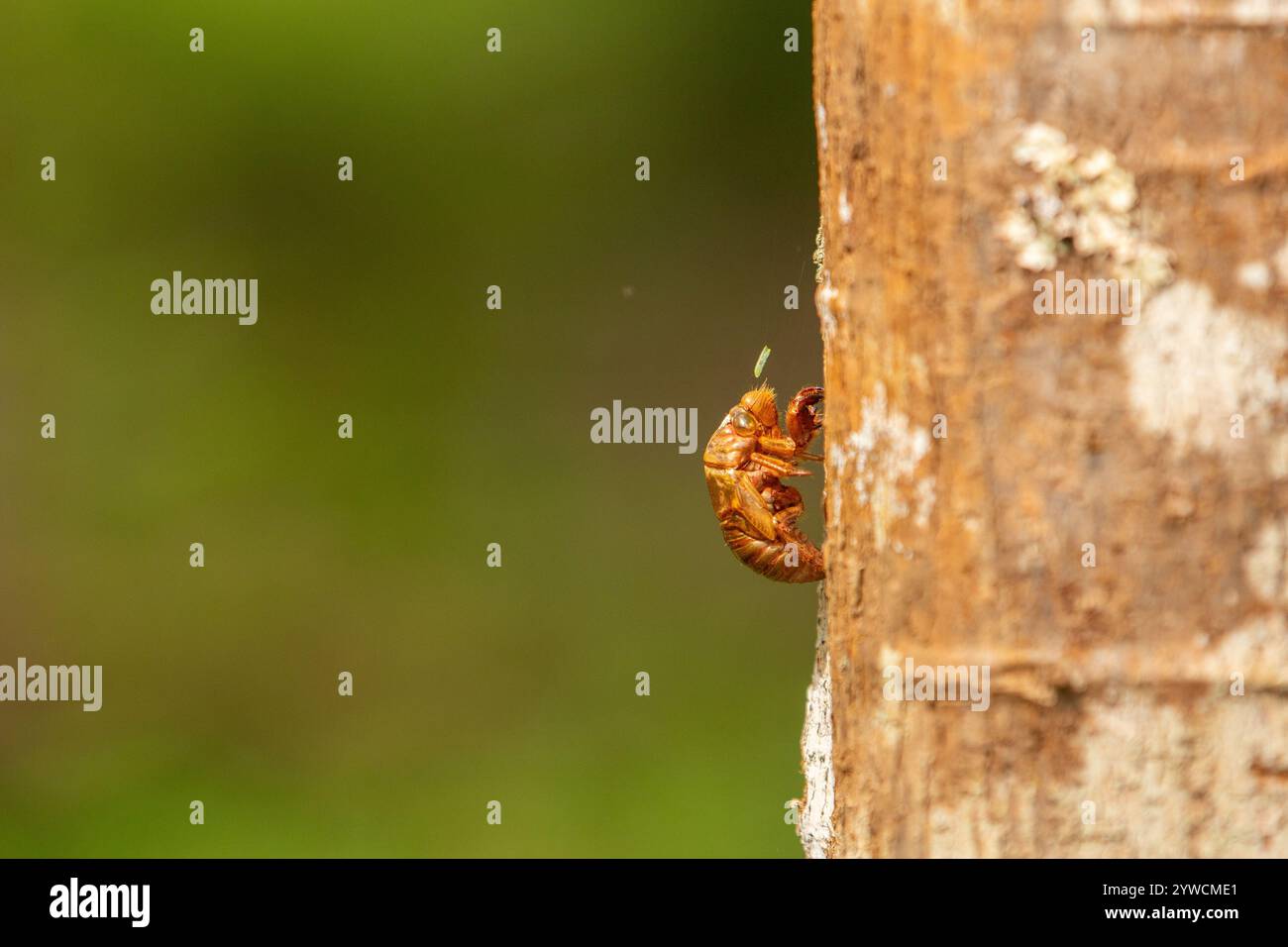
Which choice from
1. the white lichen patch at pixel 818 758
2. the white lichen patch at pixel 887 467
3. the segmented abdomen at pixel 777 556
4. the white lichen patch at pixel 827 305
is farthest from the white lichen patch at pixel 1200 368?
the segmented abdomen at pixel 777 556

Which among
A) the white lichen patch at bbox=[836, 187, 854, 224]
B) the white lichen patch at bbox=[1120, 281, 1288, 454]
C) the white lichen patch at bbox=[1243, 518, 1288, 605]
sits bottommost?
the white lichen patch at bbox=[1243, 518, 1288, 605]

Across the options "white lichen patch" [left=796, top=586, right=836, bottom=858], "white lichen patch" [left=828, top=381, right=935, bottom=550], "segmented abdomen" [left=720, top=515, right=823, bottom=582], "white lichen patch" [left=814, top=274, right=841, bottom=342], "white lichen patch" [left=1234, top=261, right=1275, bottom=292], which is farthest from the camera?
"segmented abdomen" [left=720, top=515, right=823, bottom=582]

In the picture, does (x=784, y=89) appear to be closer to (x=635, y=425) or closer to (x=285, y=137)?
(x=635, y=425)

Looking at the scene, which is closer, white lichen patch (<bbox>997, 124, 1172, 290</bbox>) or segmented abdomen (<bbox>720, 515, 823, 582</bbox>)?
white lichen patch (<bbox>997, 124, 1172, 290</bbox>)

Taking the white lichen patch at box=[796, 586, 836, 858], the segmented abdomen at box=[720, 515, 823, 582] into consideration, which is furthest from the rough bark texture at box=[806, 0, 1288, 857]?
the segmented abdomen at box=[720, 515, 823, 582]

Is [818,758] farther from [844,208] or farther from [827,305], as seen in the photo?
[844,208]

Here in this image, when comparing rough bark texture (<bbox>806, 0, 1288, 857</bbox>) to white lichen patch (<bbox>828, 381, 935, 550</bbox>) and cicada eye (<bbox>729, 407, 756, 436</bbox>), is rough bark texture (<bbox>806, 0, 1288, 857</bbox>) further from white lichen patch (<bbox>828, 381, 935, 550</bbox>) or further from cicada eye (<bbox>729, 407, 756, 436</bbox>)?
cicada eye (<bbox>729, 407, 756, 436</bbox>)

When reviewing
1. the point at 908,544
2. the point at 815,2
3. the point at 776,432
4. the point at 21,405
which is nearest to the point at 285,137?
the point at 21,405
